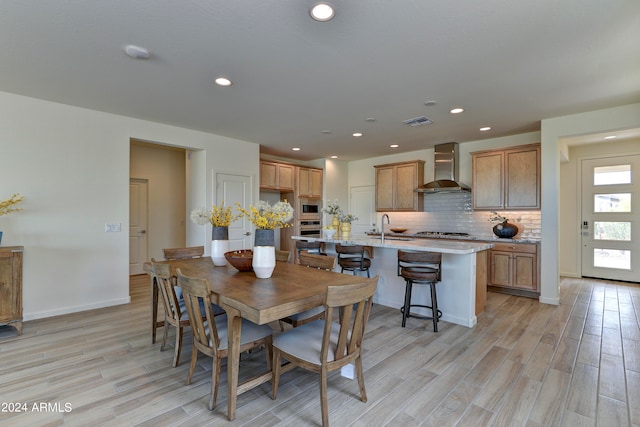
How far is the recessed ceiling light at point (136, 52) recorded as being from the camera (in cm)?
248

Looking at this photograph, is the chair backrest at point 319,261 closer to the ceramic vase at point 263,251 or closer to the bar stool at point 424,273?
the ceramic vase at point 263,251

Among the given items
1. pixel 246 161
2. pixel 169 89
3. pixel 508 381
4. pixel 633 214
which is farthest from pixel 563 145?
pixel 169 89

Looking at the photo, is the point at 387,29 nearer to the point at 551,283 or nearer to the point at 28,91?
the point at 28,91

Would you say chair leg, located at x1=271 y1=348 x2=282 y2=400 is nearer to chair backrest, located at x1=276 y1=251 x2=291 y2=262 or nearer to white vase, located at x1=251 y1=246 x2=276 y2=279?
white vase, located at x1=251 y1=246 x2=276 y2=279

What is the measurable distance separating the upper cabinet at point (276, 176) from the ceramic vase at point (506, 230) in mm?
4062

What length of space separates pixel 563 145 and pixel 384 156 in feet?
10.8

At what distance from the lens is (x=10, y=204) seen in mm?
3459

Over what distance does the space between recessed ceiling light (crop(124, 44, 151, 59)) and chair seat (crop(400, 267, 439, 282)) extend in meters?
3.29

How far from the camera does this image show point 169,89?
10.9ft

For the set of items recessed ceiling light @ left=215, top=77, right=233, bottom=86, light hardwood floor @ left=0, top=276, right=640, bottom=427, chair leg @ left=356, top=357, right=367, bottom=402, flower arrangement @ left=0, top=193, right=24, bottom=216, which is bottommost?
light hardwood floor @ left=0, top=276, right=640, bottom=427

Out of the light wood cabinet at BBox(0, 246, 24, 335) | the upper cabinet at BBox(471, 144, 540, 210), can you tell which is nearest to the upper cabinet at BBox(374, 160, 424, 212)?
the upper cabinet at BBox(471, 144, 540, 210)

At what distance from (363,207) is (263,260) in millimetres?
5370

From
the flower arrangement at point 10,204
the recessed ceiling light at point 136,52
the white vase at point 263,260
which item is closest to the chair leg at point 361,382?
the white vase at point 263,260

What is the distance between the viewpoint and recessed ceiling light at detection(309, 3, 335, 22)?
198cm
